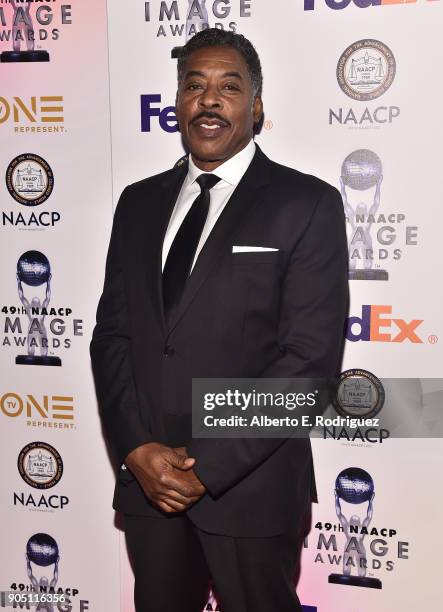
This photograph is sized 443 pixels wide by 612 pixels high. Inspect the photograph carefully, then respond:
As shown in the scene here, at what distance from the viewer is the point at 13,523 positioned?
312cm

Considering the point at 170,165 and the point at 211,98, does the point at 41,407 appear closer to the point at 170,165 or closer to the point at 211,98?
the point at 170,165

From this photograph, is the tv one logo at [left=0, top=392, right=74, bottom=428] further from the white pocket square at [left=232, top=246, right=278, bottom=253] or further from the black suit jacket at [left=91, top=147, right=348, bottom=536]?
the white pocket square at [left=232, top=246, right=278, bottom=253]

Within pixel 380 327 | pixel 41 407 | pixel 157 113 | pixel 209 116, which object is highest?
pixel 157 113

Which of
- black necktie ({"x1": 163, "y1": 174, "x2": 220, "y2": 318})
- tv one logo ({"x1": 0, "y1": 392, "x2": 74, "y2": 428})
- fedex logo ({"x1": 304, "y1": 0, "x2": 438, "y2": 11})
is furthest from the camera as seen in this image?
tv one logo ({"x1": 0, "y1": 392, "x2": 74, "y2": 428})

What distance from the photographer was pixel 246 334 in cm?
197

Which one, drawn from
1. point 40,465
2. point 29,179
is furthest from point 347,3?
point 40,465

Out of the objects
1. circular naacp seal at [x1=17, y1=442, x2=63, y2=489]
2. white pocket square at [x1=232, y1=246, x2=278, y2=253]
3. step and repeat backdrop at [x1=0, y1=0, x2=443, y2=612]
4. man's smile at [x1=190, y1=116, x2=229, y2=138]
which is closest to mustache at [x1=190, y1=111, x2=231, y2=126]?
man's smile at [x1=190, y1=116, x2=229, y2=138]

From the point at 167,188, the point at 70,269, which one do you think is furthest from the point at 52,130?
the point at 167,188

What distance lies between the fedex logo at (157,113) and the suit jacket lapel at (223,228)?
2.47 ft

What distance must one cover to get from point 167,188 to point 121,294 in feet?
1.21

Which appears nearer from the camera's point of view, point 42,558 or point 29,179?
point 29,179

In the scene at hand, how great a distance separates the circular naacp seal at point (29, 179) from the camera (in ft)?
9.43

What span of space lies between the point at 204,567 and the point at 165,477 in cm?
43

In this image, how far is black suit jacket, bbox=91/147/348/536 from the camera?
1.91 metres
